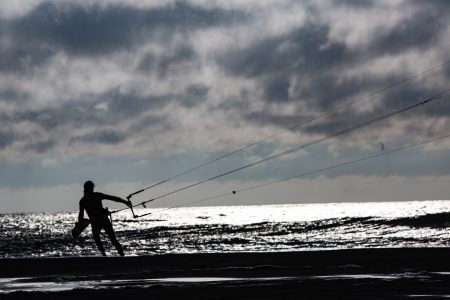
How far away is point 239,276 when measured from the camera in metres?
18.0

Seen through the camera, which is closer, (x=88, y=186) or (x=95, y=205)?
(x=88, y=186)

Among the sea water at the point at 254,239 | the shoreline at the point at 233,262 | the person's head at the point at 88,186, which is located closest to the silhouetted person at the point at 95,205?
the person's head at the point at 88,186

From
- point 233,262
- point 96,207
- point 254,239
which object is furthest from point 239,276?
point 254,239

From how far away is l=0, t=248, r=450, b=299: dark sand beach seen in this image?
47.4 feet

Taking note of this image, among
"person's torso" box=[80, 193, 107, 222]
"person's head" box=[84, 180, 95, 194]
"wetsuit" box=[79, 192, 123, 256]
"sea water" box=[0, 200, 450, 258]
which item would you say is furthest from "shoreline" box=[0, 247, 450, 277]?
"sea water" box=[0, 200, 450, 258]

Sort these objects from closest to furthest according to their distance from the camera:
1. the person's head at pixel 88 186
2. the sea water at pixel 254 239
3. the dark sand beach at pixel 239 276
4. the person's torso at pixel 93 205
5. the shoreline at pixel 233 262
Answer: the dark sand beach at pixel 239 276, the shoreline at pixel 233 262, the person's head at pixel 88 186, the person's torso at pixel 93 205, the sea water at pixel 254 239

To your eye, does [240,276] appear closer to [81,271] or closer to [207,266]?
[207,266]

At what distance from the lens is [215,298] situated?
44.9ft

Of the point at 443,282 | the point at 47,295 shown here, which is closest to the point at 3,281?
the point at 47,295

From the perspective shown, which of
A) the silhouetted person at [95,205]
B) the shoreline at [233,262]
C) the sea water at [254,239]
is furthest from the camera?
the sea water at [254,239]

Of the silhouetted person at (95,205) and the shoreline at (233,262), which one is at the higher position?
the silhouetted person at (95,205)

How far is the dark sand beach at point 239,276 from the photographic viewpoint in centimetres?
1445

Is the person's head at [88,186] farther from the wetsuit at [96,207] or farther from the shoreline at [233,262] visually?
the shoreline at [233,262]

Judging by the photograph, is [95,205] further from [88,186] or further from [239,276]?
[239,276]
